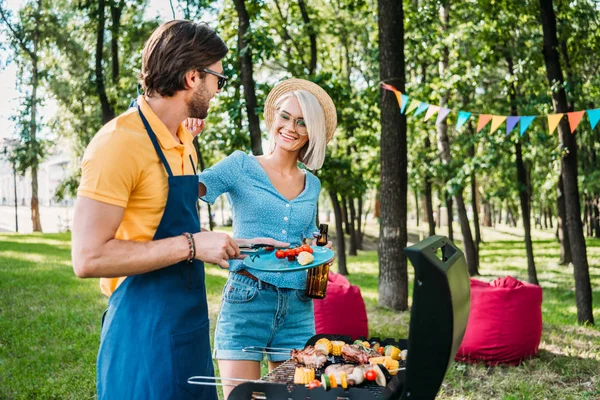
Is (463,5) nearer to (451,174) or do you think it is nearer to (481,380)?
(451,174)

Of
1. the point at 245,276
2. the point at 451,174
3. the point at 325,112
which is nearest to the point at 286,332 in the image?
the point at 245,276

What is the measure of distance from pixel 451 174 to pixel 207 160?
888 cm

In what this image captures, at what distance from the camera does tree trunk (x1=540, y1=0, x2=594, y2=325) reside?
7.10m

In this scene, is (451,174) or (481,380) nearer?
(481,380)

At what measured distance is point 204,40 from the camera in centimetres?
185

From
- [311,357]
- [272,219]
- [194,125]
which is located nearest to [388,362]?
[311,357]

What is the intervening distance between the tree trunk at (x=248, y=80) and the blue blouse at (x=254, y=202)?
5746 mm

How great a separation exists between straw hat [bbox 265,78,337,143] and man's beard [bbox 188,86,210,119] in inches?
37.3

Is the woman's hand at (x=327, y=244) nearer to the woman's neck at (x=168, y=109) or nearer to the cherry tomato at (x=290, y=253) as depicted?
the cherry tomato at (x=290, y=253)

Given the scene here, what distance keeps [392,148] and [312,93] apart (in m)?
4.94

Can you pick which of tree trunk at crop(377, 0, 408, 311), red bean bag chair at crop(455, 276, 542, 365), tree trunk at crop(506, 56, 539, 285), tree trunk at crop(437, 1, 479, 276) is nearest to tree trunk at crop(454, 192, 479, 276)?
tree trunk at crop(437, 1, 479, 276)

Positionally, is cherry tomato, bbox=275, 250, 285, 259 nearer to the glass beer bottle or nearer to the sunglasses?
the glass beer bottle

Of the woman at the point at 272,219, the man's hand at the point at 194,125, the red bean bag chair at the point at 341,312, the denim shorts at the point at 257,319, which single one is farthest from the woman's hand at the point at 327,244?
the red bean bag chair at the point at 341,312

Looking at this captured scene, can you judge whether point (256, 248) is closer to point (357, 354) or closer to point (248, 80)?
point (357, 354)
